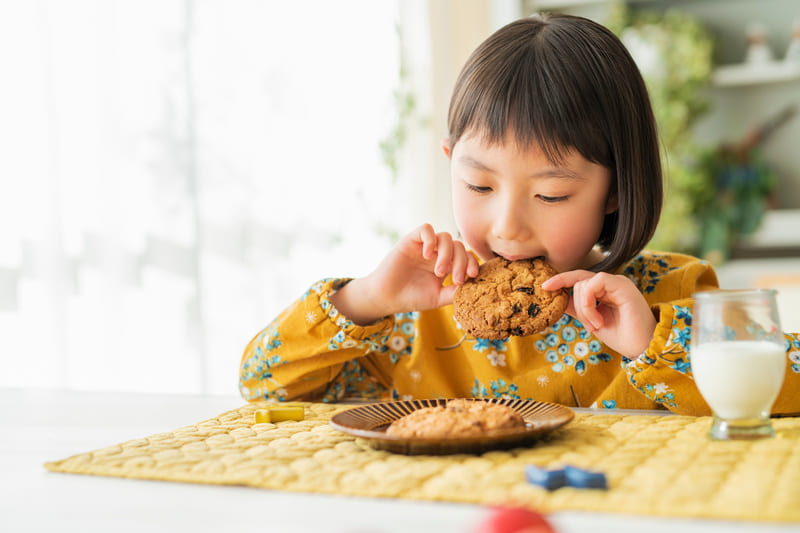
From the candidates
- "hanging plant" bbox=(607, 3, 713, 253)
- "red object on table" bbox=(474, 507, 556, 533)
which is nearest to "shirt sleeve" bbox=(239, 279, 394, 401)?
"red object on table" bbox=(474, 507, 556, 533)

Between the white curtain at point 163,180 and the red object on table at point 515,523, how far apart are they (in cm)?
141

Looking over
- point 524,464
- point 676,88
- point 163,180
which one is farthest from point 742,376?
point 676,88

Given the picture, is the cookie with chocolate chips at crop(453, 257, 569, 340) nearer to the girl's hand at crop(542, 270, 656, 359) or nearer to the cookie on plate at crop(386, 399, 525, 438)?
the girl's hand at crop(542, 270, 656, 359)

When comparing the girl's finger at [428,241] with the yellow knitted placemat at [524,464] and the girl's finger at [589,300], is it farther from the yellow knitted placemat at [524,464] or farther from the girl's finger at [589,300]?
the yellow knitted placemat at [524,464]

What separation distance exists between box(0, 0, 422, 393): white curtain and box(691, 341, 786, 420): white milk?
138 cm

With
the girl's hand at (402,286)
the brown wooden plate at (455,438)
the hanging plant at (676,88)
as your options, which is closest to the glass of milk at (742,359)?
the brown wooden plate at (455,438)

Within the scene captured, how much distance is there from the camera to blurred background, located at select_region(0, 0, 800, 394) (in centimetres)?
166

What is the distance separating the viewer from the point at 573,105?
1.14 meters

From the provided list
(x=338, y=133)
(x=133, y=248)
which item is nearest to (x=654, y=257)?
(x=133, y=248)

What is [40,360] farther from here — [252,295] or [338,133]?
[338,133]

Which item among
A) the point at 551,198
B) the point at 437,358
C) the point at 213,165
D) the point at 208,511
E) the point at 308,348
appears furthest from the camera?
the point at 213,165

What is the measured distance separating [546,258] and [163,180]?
1.05m

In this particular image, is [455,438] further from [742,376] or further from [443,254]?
[443,254]

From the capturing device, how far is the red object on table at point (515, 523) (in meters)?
0.49
